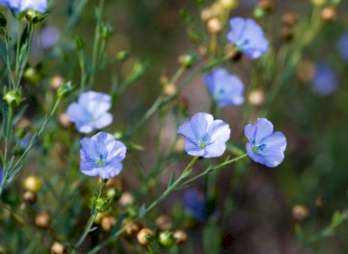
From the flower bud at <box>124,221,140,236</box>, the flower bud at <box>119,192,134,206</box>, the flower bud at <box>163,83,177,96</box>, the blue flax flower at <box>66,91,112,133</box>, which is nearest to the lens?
the flower bud at <box>124,221,140,236</box>

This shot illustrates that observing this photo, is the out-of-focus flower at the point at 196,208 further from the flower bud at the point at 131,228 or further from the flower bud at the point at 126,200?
the flower bud at the point at 131,228

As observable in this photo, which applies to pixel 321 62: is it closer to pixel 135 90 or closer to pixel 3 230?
pixel 135 90

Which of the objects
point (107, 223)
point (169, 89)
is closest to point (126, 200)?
point (107, 223)

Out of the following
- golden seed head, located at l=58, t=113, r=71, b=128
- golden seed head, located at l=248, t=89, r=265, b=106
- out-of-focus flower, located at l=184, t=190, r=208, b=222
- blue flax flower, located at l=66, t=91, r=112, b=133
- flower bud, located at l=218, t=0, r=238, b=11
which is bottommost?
out-of-focus flower, located at l=184, t=190, r=208, b=222

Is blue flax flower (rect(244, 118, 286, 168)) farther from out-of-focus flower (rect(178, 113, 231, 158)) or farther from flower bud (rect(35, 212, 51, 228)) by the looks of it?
flower bud (rect(35, 212, 51, 228))

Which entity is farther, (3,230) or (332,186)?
(332,186)

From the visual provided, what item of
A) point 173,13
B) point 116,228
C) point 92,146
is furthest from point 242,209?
point 92,146

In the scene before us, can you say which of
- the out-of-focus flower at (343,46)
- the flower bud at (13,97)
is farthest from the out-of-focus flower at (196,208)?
the out-of-focus flower at (343,46)

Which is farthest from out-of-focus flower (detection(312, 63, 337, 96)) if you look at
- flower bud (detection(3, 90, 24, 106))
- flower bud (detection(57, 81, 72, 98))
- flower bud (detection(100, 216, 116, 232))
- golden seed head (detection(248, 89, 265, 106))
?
flower bud (detection(3, 90, 24, 106))
